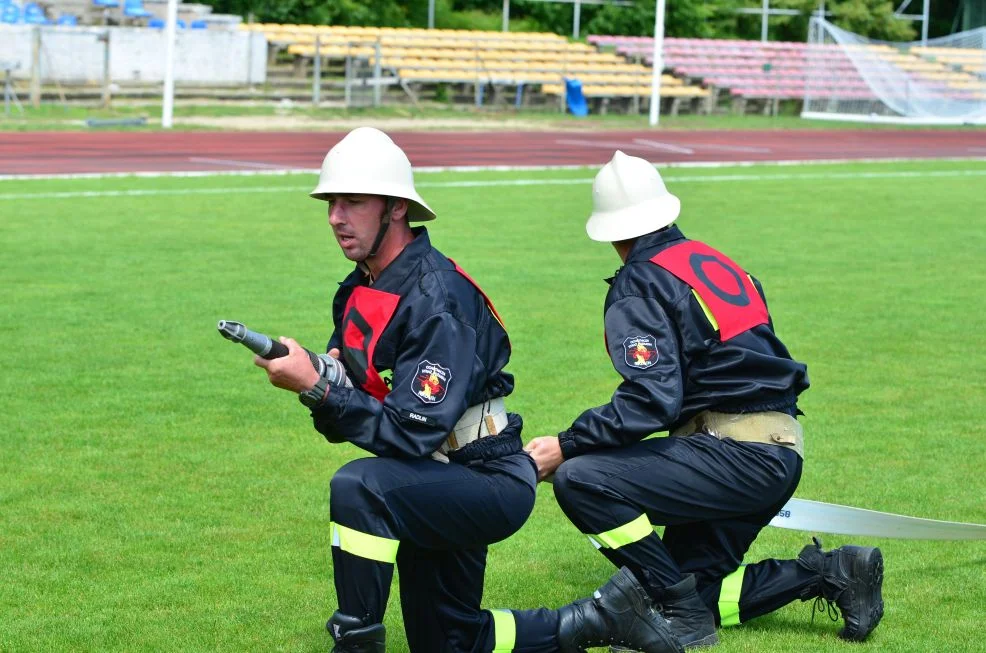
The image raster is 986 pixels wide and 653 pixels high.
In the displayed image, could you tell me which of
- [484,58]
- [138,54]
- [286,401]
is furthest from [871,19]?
[286,401]

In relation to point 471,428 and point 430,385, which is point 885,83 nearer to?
point 471,428

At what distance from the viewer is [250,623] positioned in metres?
5.16

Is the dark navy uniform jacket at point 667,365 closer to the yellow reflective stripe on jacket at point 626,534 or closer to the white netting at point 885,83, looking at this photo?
the yellow reflective stripe on jacket at point 626,534

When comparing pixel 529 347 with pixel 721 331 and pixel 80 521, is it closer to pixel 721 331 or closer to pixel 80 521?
pixel 80 521

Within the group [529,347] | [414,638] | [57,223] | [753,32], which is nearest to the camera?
[414,638]

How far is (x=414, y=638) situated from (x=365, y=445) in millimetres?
769

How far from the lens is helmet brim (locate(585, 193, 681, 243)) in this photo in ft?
16.4

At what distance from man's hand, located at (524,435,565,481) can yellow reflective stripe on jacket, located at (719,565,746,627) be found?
777mm

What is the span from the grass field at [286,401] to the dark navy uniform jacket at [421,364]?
3.64ft

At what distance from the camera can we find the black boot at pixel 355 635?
419 centimetres

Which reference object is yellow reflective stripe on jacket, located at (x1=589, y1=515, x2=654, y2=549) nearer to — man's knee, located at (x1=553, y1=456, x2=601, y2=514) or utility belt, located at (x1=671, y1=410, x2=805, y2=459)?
man's knee, located at (x1=553, y1=456, x2=601, y2=514)

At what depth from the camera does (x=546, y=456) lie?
4883 mm

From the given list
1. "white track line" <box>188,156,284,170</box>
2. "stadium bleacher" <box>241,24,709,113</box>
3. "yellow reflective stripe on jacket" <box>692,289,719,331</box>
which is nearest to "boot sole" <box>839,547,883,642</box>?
"yellow reflective stripe on jacket" <box>692,289,719,331</box>

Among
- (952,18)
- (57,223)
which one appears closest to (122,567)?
(57,223)
